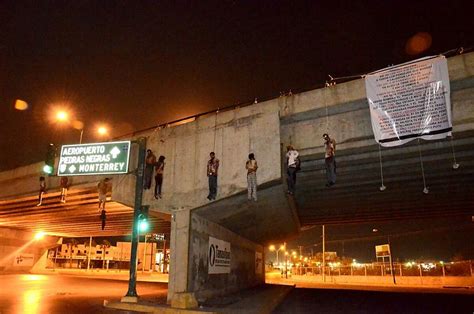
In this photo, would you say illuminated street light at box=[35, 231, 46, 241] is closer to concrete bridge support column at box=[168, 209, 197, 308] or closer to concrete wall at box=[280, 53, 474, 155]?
concrete bridge support column at box=[168, 209, 197, 308]

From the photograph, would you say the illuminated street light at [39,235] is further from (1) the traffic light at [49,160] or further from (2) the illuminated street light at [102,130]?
(1) the traffic light at [49,160]

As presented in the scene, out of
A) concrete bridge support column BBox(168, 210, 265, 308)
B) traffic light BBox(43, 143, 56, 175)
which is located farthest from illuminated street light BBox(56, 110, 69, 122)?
concrete bridge support column BBox(168, 210, 265, 308)

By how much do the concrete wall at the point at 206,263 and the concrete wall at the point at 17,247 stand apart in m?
26.5

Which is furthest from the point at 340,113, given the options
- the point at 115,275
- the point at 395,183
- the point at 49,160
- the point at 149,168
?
the point at 115,275

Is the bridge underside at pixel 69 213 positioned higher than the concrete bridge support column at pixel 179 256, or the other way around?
the bridge underside at pixel 69 213

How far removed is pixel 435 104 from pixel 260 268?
20650 millimetres

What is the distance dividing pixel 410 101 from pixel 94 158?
42.5 ft

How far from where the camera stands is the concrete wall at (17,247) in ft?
121

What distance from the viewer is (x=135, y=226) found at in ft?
49.9

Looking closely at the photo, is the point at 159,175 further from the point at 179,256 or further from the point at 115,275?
the point at 115,275

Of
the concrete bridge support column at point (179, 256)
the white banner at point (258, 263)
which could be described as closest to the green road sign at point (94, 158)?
the concrete bridge support column at point (179, 256)

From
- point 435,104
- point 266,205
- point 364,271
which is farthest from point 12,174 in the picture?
point 364,271

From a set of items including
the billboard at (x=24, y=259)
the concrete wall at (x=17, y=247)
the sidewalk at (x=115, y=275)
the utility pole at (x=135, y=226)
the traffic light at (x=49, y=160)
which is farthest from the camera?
the billboard at (x=24, y=259)

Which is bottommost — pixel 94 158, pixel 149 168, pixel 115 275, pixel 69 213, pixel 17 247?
pixel 115 275
